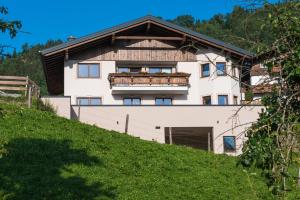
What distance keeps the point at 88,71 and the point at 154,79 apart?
3932 millimetres

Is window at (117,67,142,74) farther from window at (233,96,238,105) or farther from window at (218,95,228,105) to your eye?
window at (233,96,238,105)

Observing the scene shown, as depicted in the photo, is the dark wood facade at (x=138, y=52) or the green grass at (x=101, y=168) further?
the dark wood facade at (x=138, y=52)

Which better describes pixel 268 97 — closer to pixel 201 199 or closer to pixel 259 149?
pixel 259 149

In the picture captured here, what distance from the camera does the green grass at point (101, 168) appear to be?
14072 millimetres

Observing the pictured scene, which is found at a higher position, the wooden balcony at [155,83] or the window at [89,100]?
the wooden balcony at [155,83]

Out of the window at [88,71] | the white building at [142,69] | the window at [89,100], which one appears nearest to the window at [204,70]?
the white building at [142,69]

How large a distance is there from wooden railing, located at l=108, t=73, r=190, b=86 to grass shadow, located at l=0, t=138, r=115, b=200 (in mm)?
14156

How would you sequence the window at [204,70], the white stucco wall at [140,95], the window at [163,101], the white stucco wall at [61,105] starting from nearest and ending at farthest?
the white stucco wall at [61,105]
the white stucco wall at [140,95]
the window at [163,101]
the window at [204,70]

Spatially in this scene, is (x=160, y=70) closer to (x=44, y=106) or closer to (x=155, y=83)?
(x=155, y=83)

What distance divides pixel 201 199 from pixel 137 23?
20108 mm

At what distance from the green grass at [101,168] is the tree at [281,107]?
7011mm

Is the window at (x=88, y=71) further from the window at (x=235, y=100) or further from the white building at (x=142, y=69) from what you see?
the window at (x=235, y=100)

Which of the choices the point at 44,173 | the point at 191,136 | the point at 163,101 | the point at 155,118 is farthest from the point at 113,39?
the point at 44,173

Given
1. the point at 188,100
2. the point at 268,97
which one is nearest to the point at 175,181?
the point at 268,97
